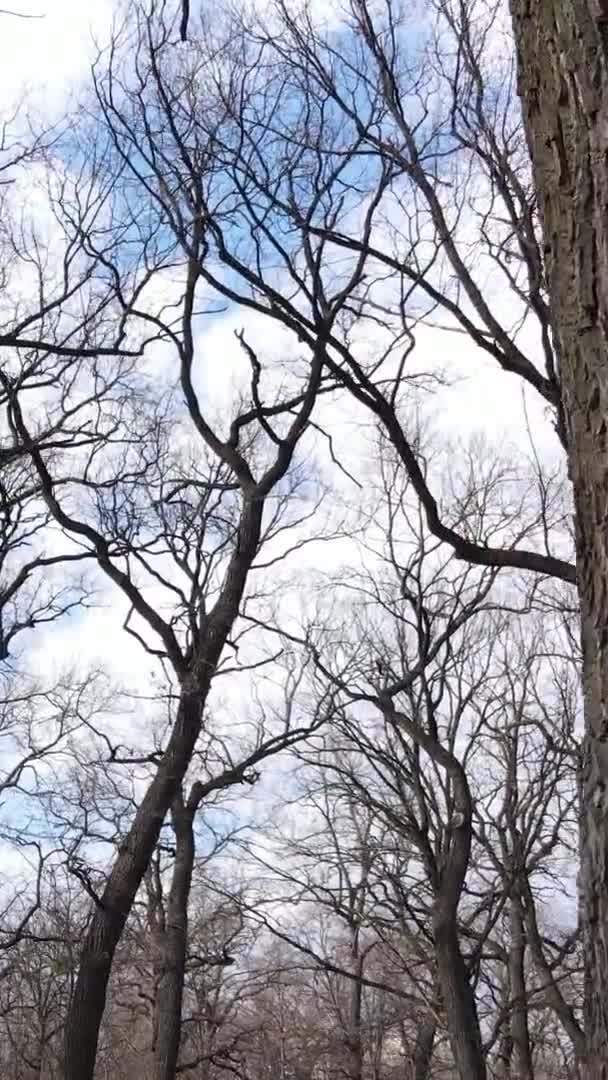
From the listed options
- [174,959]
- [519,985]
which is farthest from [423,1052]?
[174,959]

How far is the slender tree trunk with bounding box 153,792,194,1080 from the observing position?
13055 millimetres

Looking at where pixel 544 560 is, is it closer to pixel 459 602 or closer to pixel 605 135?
pixel 605 135

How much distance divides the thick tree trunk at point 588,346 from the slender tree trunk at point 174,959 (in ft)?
37.4

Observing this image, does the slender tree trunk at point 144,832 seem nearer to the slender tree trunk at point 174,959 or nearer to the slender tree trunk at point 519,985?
the slender tree trunk at point 174,959

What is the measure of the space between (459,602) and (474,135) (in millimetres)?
5658

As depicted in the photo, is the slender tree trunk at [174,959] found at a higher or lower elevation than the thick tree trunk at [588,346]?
higher

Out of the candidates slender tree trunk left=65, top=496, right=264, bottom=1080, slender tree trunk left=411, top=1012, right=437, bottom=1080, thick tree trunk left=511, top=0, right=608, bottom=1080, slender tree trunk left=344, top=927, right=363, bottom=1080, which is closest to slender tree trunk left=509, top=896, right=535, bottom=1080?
slender tree trunk left=411, top=1012, right=437, bottom=1080

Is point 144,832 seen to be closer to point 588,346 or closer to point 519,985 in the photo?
point 588,346

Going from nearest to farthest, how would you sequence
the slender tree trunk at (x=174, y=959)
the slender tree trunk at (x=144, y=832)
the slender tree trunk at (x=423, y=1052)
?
the slender tree trunk at (x=144, y=832)
the slender tree trunk at (x=174, y=959)
the slender tree trunk at (x=423, y=1052)

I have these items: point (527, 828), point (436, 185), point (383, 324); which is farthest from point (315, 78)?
point (527, 828)

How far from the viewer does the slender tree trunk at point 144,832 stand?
7.34 m

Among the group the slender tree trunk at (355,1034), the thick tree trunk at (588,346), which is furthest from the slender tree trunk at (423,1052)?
the thick tree trunk at (588,346)

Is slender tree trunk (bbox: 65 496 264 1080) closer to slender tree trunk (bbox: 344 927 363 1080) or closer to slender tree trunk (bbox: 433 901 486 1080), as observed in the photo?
slender tree trunk (bbox: 433 901 486 1080)

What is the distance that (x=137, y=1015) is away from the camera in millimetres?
20562
